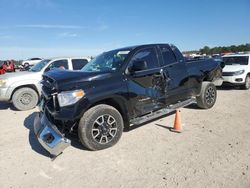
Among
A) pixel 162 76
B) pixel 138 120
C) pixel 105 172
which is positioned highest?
pixel 162 76

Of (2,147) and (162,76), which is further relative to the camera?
(162,76)

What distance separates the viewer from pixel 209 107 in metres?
6.93

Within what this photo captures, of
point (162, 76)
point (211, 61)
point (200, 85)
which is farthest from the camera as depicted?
point (211, 61)

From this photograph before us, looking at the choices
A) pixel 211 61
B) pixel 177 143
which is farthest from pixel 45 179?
pixel 211 61

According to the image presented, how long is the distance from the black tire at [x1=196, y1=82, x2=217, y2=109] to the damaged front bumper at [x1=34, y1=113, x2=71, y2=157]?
4.24 m

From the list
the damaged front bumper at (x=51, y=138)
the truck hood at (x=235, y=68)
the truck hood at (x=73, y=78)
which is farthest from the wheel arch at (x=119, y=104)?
the truck hood at (x=235, y=68)

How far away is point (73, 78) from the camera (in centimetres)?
416

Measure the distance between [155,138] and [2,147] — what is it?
3203 mm

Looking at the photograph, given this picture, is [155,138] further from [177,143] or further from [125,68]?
[125,68]

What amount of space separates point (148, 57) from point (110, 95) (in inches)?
58.5

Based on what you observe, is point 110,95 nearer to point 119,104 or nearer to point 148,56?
point 119,104

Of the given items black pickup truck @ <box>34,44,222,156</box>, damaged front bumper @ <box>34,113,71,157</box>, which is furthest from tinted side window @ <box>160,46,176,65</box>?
damaged front bumper @ <box>34,113,71,157</box>

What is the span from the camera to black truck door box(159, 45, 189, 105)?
5.50 metres

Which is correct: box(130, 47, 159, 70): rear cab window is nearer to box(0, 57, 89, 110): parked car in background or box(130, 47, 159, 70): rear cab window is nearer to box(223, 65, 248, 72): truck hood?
box(0, 57, 89, 110): parked car in background
